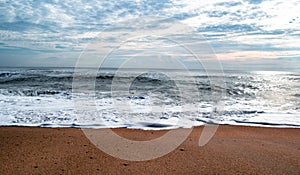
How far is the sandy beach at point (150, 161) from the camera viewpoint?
2.76 m

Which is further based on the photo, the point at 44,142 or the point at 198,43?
the point at 198,43

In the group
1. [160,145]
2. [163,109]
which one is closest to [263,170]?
[160,145]

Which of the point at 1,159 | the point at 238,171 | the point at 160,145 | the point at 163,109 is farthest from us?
the point at 163,109

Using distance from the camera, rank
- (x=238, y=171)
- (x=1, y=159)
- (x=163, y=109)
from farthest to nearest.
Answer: (x=163, y=109) < (x=1, y=159) < (x=238, y=171)

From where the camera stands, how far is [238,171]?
9.07ft

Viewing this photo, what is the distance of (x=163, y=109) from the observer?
23.7 ft

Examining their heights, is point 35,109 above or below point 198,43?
below

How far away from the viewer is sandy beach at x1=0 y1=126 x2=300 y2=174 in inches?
109

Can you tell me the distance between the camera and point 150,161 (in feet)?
9.84

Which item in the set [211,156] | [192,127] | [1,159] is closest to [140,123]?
[192,127]

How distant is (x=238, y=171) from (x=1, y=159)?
2642mm

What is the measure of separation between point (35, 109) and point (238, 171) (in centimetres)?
549

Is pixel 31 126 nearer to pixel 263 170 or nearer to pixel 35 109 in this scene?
pixel 35 109

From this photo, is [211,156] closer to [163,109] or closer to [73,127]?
[73,127]
